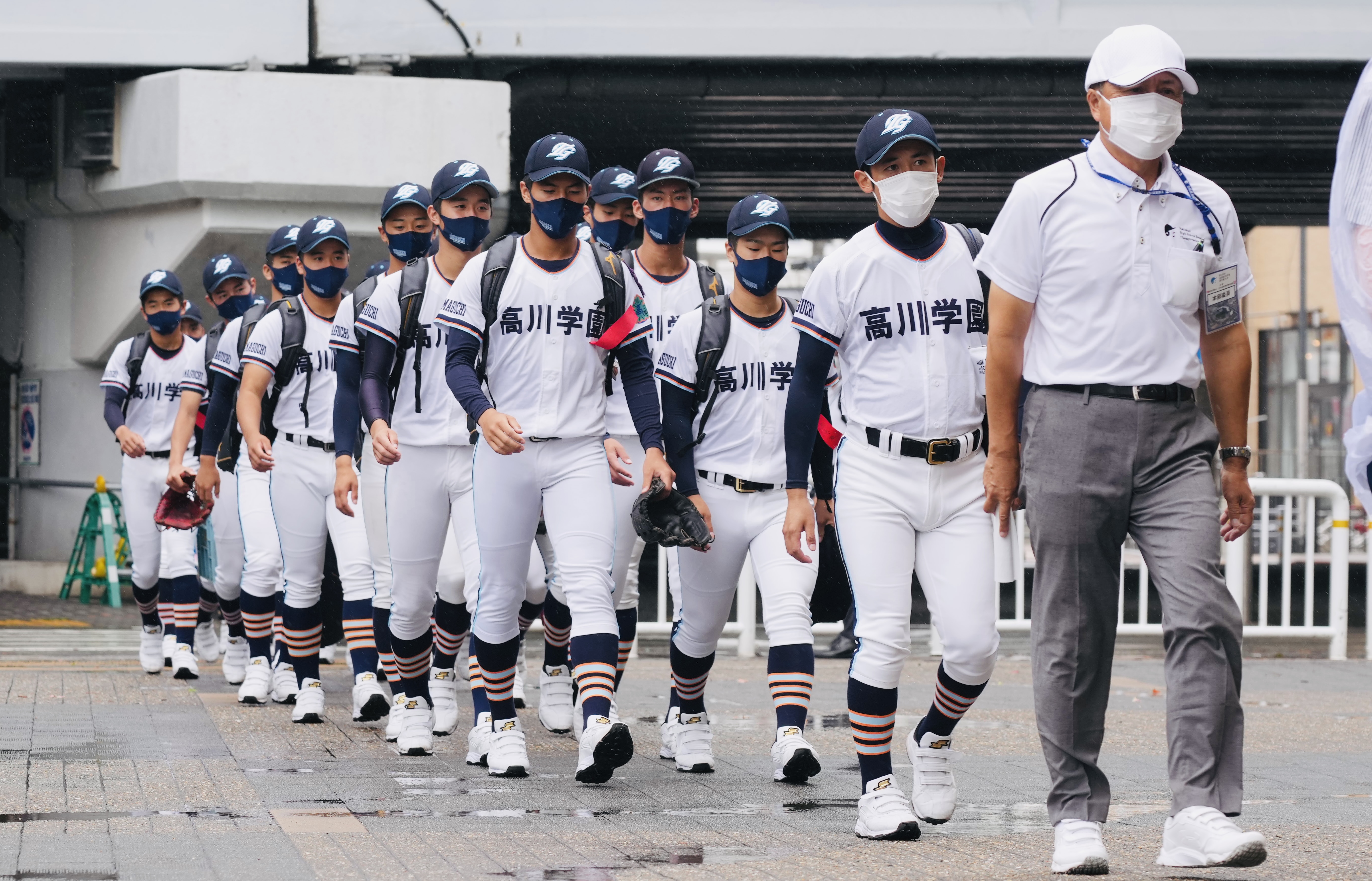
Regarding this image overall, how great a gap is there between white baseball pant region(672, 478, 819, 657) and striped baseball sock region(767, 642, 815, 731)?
31 millimetres

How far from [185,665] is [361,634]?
8.42ft

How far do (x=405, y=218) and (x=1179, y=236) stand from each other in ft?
14.2

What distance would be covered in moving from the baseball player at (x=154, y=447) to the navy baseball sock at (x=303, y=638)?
219 cm

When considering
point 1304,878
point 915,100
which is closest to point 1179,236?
point 1304,878

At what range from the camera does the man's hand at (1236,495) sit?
5.27m

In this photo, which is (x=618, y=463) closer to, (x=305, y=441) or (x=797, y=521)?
(x=797, y=521)

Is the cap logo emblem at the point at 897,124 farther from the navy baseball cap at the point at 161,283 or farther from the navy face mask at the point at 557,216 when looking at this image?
the navy baseball cap at the point at 161,283

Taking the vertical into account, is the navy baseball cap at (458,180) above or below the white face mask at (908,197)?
above

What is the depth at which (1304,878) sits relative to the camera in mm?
4949

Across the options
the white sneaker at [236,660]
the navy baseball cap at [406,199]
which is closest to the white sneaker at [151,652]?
the white sneaker at [236,660]

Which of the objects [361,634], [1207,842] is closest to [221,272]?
[361,634]

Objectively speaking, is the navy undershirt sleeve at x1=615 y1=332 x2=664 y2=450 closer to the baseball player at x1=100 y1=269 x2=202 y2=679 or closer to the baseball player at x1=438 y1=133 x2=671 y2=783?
the baseball player at x1=438 y1=133 x2=671 y2=783

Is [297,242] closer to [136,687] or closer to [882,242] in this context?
[136,687]

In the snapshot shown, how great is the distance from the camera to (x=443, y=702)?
331 inches
